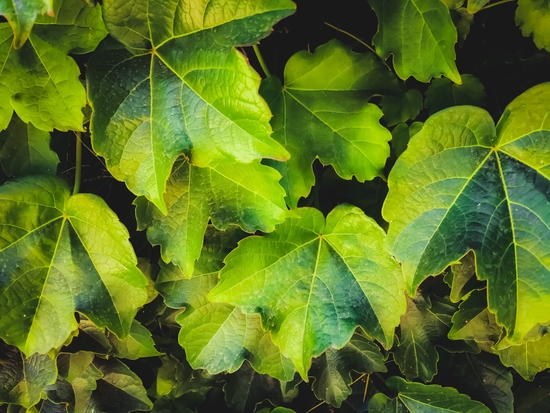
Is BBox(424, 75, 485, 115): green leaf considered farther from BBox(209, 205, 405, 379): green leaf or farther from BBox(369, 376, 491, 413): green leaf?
BBox(369, 376, 491, 413): green leaf

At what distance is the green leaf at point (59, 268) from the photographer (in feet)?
1.95

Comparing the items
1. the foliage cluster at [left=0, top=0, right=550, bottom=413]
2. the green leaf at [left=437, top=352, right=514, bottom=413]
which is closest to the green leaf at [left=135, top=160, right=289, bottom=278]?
the foliage cluster at [left=0, top=0, right=550, bottom=413]

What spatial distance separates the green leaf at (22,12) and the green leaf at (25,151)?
0.88 ft

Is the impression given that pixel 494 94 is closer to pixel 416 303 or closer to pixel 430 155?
pixel 430 155

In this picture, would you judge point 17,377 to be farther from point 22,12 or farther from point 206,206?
point 22,12

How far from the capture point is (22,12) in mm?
371

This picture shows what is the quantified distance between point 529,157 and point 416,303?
303mm

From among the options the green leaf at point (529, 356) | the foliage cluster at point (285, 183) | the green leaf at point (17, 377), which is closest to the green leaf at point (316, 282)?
the foliage cluster at point (285, 183)

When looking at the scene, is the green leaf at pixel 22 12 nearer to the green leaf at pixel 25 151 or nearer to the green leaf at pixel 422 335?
the green leaf at pixel 25 151

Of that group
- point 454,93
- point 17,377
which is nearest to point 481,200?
point 454,93

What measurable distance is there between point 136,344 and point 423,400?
1.60ft

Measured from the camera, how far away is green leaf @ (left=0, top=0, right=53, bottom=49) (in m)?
0.37

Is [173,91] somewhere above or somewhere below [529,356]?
above

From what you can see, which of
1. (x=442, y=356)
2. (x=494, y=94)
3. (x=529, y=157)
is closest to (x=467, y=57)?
(x=494, y=94)
